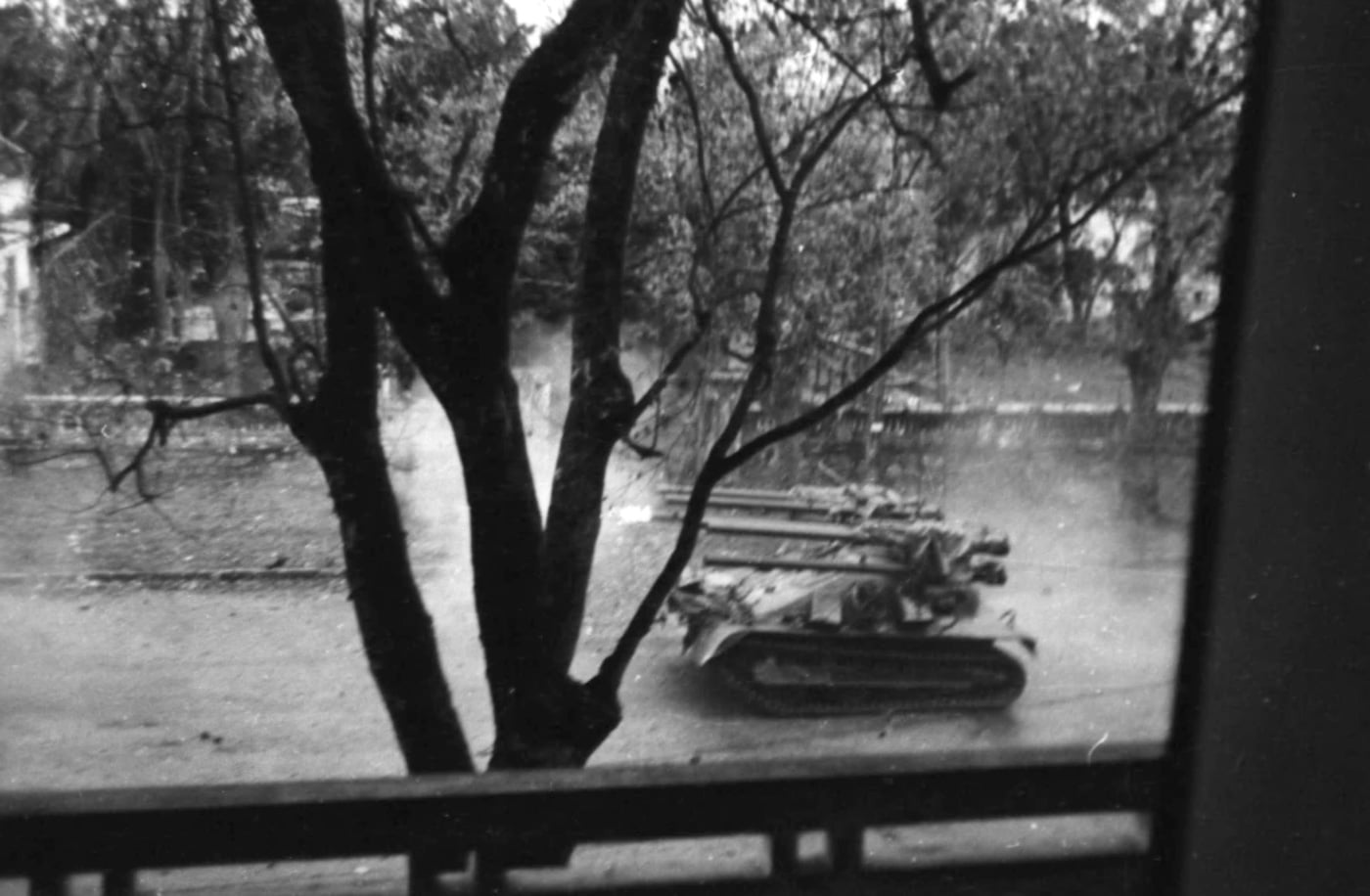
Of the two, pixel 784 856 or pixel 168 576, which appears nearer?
pixel 168 576

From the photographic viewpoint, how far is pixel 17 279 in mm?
3256

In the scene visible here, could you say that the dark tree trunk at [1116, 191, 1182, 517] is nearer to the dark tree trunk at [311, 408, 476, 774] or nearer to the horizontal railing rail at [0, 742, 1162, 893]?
the horizontal railing rail at [0, 742, 1162, 893]

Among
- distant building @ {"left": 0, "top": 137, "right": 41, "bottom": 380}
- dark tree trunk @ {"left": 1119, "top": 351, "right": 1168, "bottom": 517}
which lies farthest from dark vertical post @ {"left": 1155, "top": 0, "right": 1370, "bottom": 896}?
distant building @ {"left": 0, "top": 137, "right": 41, "bottom": 380}

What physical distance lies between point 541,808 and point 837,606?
33.4 inches

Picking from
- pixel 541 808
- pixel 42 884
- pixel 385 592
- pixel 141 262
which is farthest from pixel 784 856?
pixel 141 262

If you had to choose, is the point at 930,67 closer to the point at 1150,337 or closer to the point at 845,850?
the point at 1150,337

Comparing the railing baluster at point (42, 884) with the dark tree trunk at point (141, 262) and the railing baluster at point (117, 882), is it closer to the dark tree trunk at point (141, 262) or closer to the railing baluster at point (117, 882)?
the railing baluster at point (117, 882)

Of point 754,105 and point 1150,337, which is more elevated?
point 754,105

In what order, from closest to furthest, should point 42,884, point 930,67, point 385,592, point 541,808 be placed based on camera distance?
point 42,884 → point 541,808 → point 385,592 → point 930,67

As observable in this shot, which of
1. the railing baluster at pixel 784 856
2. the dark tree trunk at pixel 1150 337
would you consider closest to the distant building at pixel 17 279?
the railing baluster at pixel 784 856

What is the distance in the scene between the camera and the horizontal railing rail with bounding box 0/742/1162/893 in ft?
10.5

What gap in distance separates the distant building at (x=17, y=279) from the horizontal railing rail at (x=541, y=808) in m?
1.00

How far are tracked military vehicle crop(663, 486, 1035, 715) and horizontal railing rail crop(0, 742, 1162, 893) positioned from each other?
17 centimetres

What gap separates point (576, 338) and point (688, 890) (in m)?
1.37
